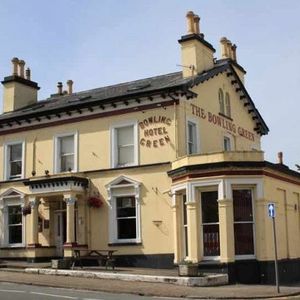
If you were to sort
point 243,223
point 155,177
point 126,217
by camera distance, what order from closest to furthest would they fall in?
1. point 243,223
2. point 155,177
3. point 126,217

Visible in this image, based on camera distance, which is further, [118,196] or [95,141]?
[95,141]

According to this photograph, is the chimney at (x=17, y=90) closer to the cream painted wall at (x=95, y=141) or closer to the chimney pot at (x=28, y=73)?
the chimney pot at (x=28, y=73)

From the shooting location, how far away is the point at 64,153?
1107 inches

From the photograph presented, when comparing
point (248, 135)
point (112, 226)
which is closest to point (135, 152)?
point (112, 226)

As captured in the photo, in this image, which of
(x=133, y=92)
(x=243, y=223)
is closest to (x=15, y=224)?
(x=133, y=92)

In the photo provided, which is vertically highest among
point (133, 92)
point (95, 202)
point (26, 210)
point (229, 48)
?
point (229, 48)

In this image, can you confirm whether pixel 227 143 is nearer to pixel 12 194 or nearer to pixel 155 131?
pixel 155 131

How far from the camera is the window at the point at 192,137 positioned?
2542 cm

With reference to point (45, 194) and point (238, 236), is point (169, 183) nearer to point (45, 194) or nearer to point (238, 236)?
point (238, 236)

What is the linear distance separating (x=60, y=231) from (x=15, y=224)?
8.84 ft

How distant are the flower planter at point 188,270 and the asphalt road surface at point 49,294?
10.9 feet

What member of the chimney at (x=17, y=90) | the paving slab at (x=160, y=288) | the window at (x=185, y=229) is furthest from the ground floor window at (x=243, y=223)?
the chimney at (x=17, y=90)

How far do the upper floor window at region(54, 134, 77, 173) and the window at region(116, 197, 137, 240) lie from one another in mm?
3500

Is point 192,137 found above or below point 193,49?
below
